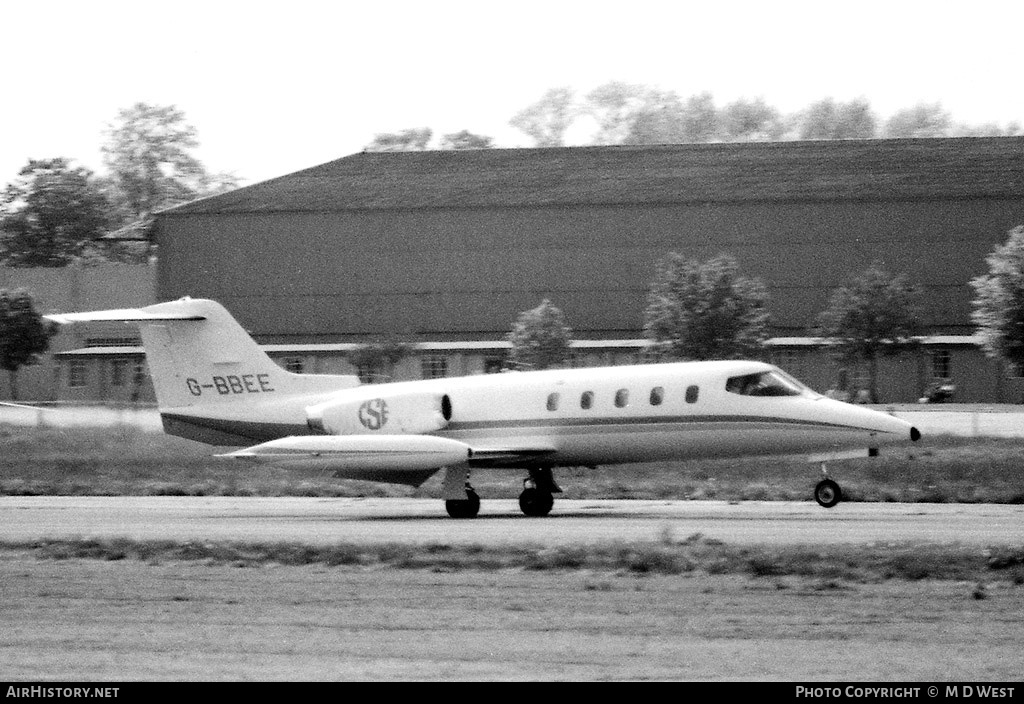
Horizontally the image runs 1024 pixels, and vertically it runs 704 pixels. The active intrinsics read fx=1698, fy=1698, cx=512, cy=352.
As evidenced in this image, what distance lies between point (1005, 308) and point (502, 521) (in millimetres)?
50317

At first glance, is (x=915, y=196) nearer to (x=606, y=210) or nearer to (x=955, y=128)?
(x=606, y=210)

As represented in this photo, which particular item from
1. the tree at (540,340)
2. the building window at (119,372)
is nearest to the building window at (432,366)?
the tree at (540,340)

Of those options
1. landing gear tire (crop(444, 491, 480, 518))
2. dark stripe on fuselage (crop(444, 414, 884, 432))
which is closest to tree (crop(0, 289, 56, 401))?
dark stripe on fuselage (crop(444, 414, 884, 432))

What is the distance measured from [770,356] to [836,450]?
2033 inches

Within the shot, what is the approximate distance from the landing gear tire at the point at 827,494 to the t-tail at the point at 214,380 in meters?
9.20

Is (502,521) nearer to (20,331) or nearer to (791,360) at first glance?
(791,360)

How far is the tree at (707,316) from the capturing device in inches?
2884

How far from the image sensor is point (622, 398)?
96.2ft

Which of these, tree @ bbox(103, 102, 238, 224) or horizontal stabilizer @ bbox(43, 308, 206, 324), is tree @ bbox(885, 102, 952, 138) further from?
horizontal stabilizer @ bbox(43, 308, 206, 324)

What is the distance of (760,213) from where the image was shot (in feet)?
285

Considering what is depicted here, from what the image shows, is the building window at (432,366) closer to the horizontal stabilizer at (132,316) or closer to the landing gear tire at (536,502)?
the horizontal stabilizer at (132,316)

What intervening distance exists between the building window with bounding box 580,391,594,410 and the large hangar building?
176 feet

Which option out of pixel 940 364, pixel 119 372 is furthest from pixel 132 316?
pixel 940 364
